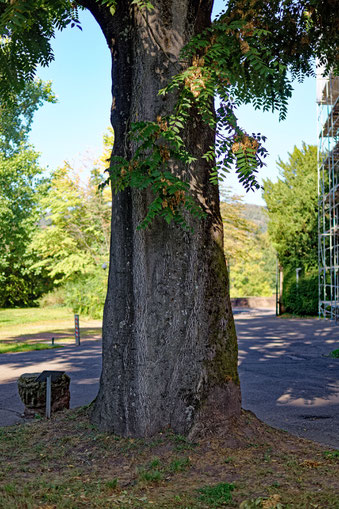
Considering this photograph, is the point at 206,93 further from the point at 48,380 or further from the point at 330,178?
the point at 330,178

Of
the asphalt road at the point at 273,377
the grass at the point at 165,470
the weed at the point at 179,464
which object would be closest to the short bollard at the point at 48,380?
the grass at the point at 165,470

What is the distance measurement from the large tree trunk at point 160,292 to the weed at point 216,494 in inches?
41.7

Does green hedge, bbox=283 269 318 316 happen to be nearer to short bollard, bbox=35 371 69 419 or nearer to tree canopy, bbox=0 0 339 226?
tree canopy, bbox=0 0 339 226

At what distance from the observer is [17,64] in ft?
25.5

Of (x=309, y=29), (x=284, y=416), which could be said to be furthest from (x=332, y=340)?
(x=309, y=29)

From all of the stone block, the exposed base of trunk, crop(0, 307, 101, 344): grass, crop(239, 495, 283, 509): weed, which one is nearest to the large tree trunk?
Result: the exposed base of trunk

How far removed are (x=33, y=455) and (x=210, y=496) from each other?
203 centimetres

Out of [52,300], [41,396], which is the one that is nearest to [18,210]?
[52,300]

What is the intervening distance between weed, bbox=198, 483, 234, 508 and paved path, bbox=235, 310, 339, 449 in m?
2.33

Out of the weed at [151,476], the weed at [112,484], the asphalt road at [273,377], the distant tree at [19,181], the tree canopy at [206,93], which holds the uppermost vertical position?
the distant tree at [19,181]

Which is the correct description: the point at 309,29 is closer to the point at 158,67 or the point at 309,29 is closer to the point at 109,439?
the point at 158,67

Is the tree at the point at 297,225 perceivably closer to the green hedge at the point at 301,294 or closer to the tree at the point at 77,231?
the green hedge at the point at 301,294

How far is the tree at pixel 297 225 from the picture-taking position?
28.0 metres

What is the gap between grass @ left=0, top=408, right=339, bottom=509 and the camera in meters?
3.93
